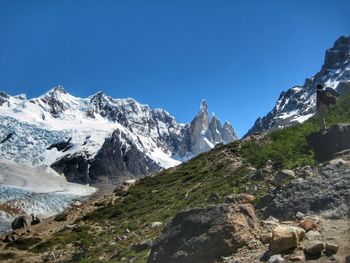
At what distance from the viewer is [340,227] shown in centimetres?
1480

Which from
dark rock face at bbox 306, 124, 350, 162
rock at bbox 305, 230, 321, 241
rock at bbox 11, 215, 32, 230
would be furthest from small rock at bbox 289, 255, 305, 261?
rock at bbox 11, 215, 32, 230

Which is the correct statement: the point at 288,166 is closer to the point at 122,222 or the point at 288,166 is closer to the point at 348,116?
the point at 348,116

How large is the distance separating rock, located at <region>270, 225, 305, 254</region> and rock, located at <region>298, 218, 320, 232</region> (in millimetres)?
597

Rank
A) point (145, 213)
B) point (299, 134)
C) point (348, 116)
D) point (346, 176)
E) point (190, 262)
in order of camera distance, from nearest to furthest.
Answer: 1. point (190, 262)
2. point (346, 176)
3. point (348, 116)
4. point (299, 134)
5. point (145, 213)

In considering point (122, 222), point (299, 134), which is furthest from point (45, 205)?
point (299, 134)

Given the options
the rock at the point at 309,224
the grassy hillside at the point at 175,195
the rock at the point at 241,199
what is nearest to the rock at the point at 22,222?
the grassy hillside at the point at 175,195

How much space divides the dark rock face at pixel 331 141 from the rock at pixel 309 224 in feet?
32.5

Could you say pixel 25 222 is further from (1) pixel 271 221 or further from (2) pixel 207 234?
(2) pixel 207 234

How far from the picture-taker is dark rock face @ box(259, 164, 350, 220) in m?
16.2

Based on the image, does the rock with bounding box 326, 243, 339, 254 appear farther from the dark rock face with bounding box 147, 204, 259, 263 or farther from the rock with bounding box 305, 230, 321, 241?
the dark rock face with bounding box 147, 204, 259, 263

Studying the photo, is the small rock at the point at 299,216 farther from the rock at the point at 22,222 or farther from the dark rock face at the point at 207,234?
the rock at the point at 22,222

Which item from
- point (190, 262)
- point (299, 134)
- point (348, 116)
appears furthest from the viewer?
point (299, 134)

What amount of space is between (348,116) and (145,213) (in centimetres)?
1985

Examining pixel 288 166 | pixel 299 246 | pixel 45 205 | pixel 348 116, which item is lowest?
pixel 299 246
